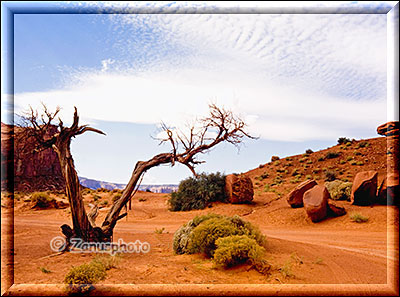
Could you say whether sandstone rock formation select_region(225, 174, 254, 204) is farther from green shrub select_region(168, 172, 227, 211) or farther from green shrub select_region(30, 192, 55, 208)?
green shrub select_region(30, 192, 55, 208)

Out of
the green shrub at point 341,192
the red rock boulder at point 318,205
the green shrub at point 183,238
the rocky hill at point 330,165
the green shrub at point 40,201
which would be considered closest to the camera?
the green shrub at point 183,238

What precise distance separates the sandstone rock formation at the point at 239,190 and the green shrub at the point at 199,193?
717mm

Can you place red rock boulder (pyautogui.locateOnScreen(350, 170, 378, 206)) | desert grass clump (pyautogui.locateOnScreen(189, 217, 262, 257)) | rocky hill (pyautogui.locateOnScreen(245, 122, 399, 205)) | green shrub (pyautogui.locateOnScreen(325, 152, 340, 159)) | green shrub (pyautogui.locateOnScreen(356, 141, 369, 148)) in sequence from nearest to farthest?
desert grass clump (pyautogui.locateOnScreen(189, 217, 262, 257)) < red rock boulder (pyautogui.locateOnScreen(350, 170, 378, 206)) < rocky hill (pyautogui.locateOnScreen(245, 122, 399, 205)) < green shrub (pyautogui.locateOnScreen(356, 141, 369, 148)) < green shrub (pyautogui.locateOnScreen(325, 152, 340, 159))

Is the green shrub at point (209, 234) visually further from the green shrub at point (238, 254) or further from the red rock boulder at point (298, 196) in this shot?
the red rock boulder at point (298, 196)

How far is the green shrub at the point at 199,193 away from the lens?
2092 centimetres

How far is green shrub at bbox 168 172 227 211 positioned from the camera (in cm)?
2092

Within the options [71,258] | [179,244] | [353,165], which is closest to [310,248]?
[179,244]

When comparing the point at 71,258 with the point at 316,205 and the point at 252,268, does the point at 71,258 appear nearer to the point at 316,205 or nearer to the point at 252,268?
the point at 252,268

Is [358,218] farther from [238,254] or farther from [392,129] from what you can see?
[392,129]

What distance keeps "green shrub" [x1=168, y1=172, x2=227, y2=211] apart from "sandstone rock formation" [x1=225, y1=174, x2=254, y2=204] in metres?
0.72

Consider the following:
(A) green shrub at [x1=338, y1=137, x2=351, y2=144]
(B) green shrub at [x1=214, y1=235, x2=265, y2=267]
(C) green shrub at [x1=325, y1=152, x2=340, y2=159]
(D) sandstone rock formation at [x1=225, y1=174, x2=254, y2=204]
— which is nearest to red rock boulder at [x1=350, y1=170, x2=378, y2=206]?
(D) sandstone rock formation at [x1=225, y1=174, x2=254, y2=204]

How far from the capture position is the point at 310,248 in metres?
8.41

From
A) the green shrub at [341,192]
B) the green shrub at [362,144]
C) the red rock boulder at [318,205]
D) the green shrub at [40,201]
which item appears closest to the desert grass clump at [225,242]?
the red rock boulder at [318,205]

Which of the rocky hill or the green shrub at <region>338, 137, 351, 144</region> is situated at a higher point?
the green shrub at <region>338, 137, 351, 144</region>
